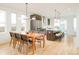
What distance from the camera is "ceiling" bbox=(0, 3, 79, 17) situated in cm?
383

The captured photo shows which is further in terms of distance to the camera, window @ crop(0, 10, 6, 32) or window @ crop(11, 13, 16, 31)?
window @ crop(11, 13, 16, 31)

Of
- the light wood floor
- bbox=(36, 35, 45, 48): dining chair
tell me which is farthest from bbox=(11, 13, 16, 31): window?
bbox=(36, 35, 45, 48): dining chair

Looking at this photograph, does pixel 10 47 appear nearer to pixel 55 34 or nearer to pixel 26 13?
pixel 26 13

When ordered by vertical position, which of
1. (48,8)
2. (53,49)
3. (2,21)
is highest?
(48,8)

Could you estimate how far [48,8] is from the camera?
3.90m

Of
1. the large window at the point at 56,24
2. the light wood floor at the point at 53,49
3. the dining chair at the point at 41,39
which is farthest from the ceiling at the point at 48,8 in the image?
the light wood floor at the point at 53,49

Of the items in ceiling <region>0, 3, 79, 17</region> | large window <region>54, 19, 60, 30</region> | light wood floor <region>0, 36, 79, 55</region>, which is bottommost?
light wood floor <region>0, 36, 79, 55</region>

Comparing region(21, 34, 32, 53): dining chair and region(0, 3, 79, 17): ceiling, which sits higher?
region(0, 3, 79, 17): ceiling

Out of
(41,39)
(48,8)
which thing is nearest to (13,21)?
(41,39)

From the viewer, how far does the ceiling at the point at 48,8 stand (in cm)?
383

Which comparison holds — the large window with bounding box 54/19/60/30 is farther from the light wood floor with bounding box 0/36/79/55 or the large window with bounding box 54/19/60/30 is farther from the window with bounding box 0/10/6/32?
the window with bounding box 0/10/6/32

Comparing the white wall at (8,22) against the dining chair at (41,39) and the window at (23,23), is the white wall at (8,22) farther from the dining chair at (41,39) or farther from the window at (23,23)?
the dining chair at (41,39)

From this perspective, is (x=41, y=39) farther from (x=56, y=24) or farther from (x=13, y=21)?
(x=13, y=21)

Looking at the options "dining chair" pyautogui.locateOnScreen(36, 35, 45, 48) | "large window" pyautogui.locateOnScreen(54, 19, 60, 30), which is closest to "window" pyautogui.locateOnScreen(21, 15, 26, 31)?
"dining chair" pyautogui.locateOnScreen(36, 35, 45, 48)
